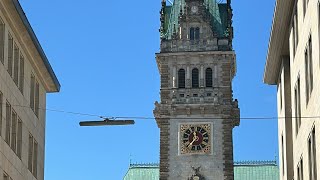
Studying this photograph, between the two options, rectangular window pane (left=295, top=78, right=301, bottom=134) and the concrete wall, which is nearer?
the concrete wall

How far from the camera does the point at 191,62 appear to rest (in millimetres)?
123500

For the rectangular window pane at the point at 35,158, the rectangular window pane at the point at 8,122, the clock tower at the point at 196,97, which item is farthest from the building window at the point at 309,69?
the clock tower at the point at 196,97

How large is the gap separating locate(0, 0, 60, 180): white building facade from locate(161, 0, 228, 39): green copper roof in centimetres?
6306

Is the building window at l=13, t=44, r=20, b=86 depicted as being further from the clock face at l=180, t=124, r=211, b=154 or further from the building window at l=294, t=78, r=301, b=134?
the clock face at l=180, t=124, r=211, b=154

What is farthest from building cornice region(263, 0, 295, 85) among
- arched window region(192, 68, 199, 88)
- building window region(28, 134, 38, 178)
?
arched window region(192, 68, 199, 88)

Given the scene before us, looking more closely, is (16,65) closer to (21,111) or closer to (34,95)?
(21,111)

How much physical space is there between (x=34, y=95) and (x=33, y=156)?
3.68 meters

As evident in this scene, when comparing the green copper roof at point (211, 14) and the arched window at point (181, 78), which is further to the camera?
the green copper roof at point (211, 14)

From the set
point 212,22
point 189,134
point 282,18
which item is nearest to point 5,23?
point 282,18

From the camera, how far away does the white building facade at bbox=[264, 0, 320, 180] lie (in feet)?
140

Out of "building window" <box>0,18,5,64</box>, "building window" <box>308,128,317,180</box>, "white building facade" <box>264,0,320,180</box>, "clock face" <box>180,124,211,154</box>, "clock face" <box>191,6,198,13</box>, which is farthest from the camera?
"clock face" <box>191,6,198,13</box>

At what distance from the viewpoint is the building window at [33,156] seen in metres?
59.2

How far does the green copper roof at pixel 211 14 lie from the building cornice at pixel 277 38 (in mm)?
61618

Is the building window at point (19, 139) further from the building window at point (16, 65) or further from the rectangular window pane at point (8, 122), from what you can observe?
the rectangular window pane at point (8, 122)
